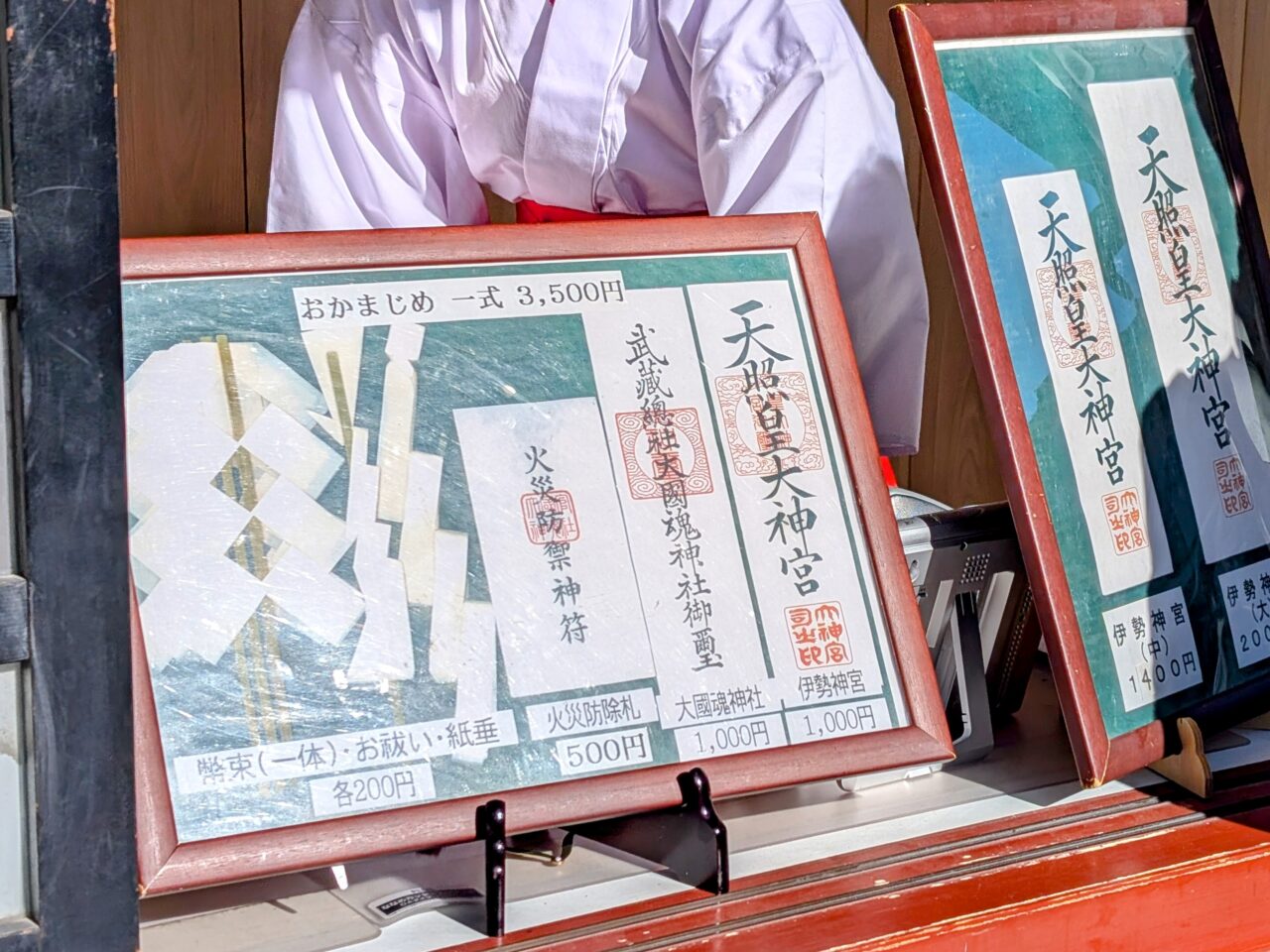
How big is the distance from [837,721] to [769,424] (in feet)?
0.62

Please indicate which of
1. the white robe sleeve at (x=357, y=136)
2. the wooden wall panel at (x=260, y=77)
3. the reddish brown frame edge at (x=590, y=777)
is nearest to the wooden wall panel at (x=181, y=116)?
the wooden wall panel at (x=260, y=77)

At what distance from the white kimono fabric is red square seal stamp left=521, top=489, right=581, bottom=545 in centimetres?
38

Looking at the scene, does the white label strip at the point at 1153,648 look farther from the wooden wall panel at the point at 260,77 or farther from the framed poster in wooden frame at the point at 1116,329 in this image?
the wooden wall panel at the point at 260,77

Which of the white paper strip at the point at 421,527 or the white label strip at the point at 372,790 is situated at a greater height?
the white paper strip at the point at 421,527

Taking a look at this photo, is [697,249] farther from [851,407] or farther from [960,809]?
[960,809]

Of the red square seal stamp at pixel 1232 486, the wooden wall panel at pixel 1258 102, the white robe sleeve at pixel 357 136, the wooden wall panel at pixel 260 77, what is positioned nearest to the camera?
the red square seal stamp at pixel 1232 486

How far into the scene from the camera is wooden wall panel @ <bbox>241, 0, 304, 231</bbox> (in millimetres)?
1956

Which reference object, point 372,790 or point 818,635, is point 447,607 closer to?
point 372,790

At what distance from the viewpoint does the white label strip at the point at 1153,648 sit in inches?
36.9

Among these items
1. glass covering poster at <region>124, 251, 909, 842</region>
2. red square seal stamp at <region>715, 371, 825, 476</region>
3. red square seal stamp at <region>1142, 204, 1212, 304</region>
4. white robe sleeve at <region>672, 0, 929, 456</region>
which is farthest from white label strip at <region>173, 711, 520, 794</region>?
red square seal stamp at <region>1142, 204, 1212, 304</region>

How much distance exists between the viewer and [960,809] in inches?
37.1

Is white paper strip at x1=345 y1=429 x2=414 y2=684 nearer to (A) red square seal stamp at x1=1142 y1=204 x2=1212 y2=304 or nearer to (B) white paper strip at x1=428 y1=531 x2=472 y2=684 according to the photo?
(B) white paper strip at x1=428 y1=531 x2=472 y2=684

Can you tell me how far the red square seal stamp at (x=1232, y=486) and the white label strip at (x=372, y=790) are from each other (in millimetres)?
616

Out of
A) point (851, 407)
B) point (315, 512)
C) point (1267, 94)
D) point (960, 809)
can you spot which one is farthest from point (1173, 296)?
point (1267, 94)
